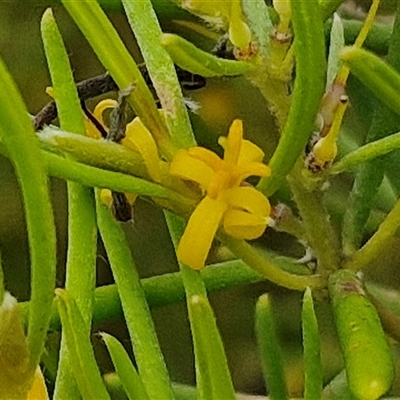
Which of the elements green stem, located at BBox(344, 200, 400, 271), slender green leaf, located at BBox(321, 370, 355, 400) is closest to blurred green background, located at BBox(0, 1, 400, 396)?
slender green leaf, located at BBox(321, 370, 355, 400)

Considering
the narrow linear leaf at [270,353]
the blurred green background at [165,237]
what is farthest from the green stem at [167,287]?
the blurred green background at [165,237]

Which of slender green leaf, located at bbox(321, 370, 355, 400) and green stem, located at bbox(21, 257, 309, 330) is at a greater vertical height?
green stem, located at bbox(21, 257, 309, 330)

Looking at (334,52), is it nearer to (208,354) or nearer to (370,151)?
(370,151)

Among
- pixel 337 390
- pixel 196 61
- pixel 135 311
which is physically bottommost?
pixel 337 390

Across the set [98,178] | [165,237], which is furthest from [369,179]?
[165,237]

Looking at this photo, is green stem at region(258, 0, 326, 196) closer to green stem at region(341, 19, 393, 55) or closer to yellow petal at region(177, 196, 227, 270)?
yellow petal at region(177, 196, 227, 270)

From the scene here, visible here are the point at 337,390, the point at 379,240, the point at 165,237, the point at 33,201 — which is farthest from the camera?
the point at 165,237
